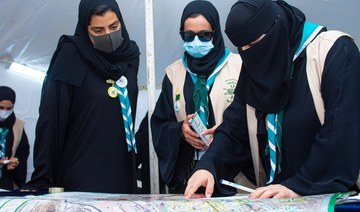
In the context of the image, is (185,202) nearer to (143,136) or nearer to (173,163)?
(173,163)

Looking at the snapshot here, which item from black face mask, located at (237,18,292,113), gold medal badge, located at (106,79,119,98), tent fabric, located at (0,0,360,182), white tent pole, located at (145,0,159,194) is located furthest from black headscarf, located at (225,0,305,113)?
tent fabric, located at (0,0,360,182)

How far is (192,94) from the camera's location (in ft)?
6.59

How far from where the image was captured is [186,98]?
2.01 meters

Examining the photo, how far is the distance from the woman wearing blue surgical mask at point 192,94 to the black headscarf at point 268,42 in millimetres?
532

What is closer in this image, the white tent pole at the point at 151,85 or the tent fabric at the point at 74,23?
the white tent pole at the point at 151,85

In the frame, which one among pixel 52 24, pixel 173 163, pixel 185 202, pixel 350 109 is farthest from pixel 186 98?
pixel 52 24

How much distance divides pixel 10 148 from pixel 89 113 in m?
2.48

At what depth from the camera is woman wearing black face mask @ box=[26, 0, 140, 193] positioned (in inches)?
71.9

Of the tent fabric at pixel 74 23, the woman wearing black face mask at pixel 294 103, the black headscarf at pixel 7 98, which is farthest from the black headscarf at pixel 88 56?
the black headscarf at pixel 7 98

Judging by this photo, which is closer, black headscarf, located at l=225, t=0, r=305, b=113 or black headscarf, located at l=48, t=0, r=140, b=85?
black headscarf, located at l=225, t=0, r=305, b=113

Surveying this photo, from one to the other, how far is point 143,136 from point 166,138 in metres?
0.49

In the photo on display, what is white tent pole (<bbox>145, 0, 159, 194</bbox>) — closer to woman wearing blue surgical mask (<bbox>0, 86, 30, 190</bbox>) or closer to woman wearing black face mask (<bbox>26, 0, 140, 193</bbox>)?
woman wearing black face mask (<bbox>26, 0, 140, 193</bbox>)

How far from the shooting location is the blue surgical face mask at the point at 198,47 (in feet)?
6.64

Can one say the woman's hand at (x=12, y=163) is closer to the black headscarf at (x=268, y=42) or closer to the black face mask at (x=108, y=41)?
the black face mask at (x=108, y=41)
